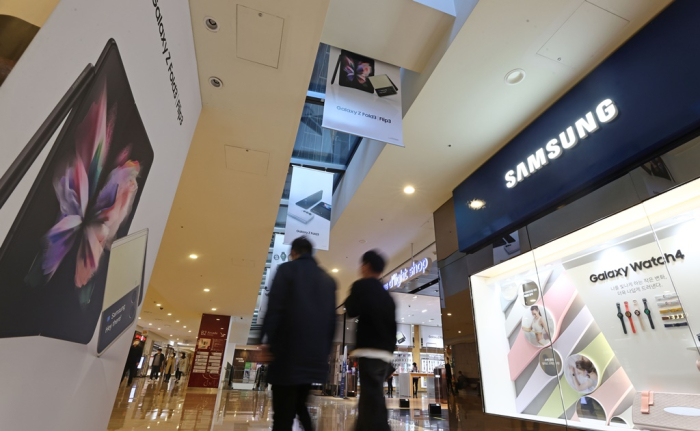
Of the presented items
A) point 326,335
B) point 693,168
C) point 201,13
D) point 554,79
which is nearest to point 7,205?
point 326,335

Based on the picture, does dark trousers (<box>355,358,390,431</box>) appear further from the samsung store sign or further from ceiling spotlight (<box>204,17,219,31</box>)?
the samsung store sign

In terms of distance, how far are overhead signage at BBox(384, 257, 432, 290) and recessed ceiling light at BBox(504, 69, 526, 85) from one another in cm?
377

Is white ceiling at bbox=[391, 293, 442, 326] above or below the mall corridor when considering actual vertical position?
above

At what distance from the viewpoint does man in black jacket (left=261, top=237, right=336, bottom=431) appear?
1986 millimetres

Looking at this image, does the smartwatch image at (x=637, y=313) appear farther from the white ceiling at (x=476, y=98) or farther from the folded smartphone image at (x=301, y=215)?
the folded smartphone image at (x=301, y=215)

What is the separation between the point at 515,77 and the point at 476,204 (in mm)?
1989

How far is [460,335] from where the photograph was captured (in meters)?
5.43

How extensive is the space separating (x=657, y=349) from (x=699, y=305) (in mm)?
632

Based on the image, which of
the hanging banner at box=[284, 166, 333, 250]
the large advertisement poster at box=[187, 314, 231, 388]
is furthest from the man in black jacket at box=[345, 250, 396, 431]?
the large advertisement poster at box=[187, 314, 231, 388]

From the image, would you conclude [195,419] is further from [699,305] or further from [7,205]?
[699,305]

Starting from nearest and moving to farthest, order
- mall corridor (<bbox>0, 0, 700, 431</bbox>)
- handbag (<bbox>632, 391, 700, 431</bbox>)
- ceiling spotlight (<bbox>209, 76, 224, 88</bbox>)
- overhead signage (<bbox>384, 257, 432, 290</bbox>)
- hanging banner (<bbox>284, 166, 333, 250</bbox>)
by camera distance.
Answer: mall corridor (<bbox>0, 0, 700, 431</bbox>)
handbag (<bbox>632, 391, 700, 431</bbox>)
ceiling spotlight (<bbox>209, 76, 224, 88</bbox>)
hanging banner (<bbox>284, 166, 333, 250</bbox>)
overhead signage (<bbox>384, 257, 432, 290</bbox>)

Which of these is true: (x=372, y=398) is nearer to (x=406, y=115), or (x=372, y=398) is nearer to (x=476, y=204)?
(x=406, y=115)

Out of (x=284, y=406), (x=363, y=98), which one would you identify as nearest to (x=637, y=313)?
(x=363, y=98)

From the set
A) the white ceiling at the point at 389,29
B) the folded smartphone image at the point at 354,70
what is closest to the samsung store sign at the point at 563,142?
the white ceiling at the point at 389,29
